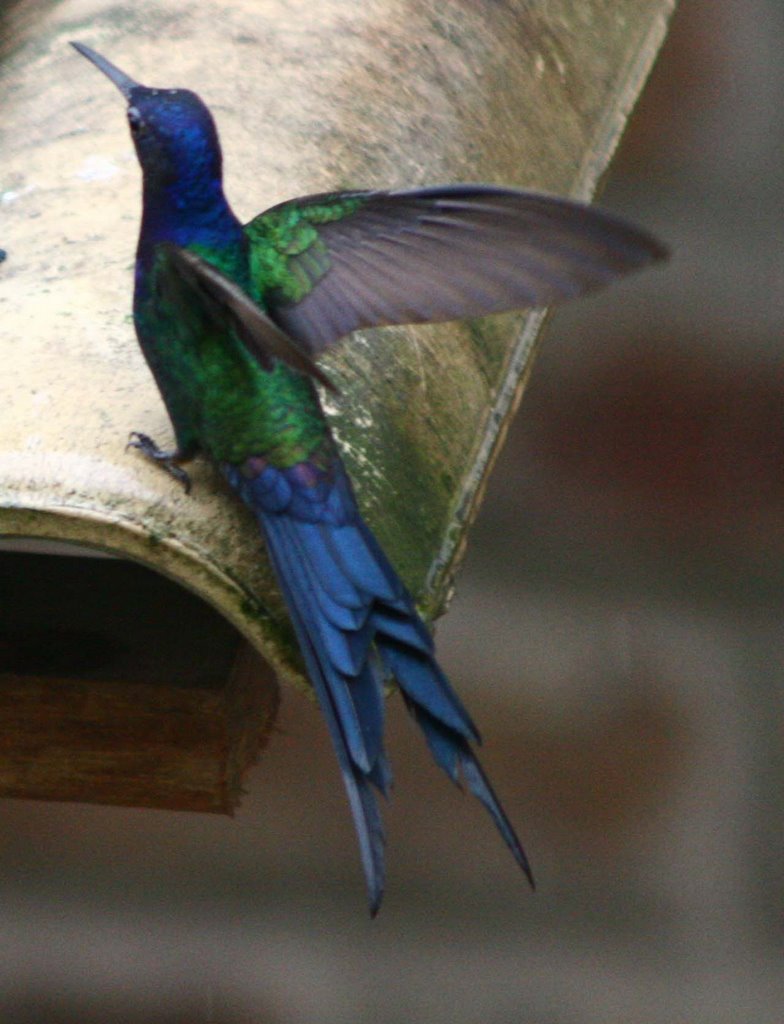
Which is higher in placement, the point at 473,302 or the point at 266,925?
the point at 473,302

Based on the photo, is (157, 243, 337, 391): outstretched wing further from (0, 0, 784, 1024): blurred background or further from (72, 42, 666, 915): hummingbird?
(0, 0, 784, 1024): blurred background

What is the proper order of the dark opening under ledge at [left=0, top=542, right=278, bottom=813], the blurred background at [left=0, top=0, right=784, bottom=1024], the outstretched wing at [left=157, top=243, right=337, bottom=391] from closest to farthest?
the outstretched wing at [left=157, top=243, right=337, bottom=391] < the dark opening under ledge at [left=0, top=542, right=278, bottom=813] < the blurred background at [left=0, top=0, right=784, bottom=1024]

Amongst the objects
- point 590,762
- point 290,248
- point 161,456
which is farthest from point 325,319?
point 590,762

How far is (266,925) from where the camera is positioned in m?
1.88

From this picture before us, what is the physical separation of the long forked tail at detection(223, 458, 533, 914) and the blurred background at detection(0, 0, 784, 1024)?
81 cm

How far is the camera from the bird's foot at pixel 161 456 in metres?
0.79

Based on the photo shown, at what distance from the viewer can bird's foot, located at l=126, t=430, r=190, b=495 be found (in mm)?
792

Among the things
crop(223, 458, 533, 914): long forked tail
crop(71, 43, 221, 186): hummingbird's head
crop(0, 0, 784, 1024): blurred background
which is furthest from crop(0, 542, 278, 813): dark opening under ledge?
crop(0, 0, 784, 1024): blurred background

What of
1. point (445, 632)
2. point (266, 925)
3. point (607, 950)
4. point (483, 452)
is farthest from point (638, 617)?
point (483, 452)

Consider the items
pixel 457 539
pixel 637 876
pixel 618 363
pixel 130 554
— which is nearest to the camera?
pixel 130 554

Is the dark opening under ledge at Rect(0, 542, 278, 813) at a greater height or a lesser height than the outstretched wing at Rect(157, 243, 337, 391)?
lesser

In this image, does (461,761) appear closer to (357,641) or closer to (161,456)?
(357,641)

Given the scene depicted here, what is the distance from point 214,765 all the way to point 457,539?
150 millimetres

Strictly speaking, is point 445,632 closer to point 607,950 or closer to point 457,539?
point 607,950
